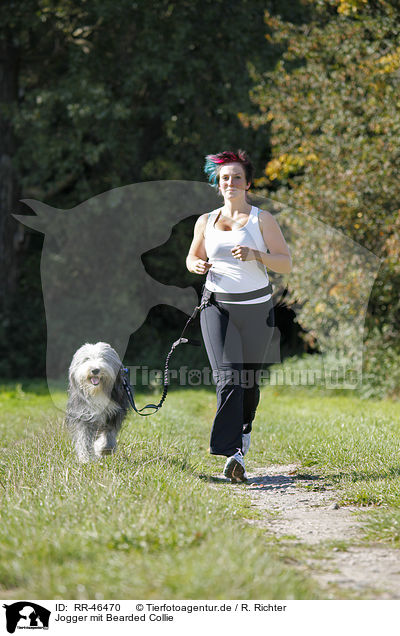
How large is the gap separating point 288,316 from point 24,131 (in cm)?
717

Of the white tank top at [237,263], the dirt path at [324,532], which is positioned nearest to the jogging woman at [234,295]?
the white tank top at [237,263]

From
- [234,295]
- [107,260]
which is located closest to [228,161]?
[234,295]

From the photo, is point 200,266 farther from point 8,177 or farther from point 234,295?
point 8,177

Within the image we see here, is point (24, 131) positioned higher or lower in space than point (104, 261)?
higher

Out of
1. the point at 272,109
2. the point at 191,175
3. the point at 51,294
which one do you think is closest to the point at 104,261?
the point at 51,294

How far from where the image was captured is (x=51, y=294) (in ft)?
57.2

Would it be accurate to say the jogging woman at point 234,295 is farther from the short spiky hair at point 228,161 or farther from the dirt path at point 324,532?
the dirt path at point 324,532

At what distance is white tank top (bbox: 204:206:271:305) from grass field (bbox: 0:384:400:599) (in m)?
1.45

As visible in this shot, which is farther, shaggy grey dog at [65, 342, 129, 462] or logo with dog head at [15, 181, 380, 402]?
logo with dog head at [15, 181, 380, 402]

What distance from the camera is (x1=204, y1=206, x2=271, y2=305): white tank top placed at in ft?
17.7

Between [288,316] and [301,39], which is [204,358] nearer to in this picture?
[288,316]

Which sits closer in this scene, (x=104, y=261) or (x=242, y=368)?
(x=242, y=368)
